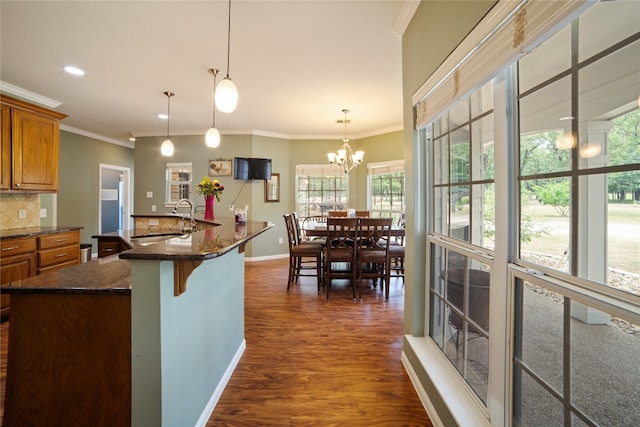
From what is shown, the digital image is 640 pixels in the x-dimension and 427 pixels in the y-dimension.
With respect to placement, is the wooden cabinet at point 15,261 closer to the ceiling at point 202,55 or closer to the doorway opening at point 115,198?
the ceiling at point 202,55

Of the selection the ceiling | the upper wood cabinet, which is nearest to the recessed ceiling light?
the ceiling

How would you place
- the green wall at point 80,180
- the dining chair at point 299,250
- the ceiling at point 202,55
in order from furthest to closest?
the green wall at point 80,180 < the dining chair at point 299,250 < the ceiling at point 202,55

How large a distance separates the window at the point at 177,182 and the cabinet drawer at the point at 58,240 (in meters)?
2.26

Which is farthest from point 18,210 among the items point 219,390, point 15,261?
point 219,390

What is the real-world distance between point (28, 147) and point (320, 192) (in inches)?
176

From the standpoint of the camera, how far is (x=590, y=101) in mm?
832

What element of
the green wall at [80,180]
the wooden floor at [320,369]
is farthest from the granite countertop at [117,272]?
the green wall at [80,180]

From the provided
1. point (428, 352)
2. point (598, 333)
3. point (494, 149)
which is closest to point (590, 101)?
point (494, 149)

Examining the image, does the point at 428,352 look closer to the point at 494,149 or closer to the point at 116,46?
the point at 494,149

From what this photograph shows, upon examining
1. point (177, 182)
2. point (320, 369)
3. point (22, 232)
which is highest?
point (177, 182)

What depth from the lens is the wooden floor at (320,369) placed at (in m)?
1.65

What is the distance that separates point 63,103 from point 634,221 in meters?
5.90

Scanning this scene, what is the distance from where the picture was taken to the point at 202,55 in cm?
282

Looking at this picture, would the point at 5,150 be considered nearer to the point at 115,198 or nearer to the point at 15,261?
the point at 15,261
